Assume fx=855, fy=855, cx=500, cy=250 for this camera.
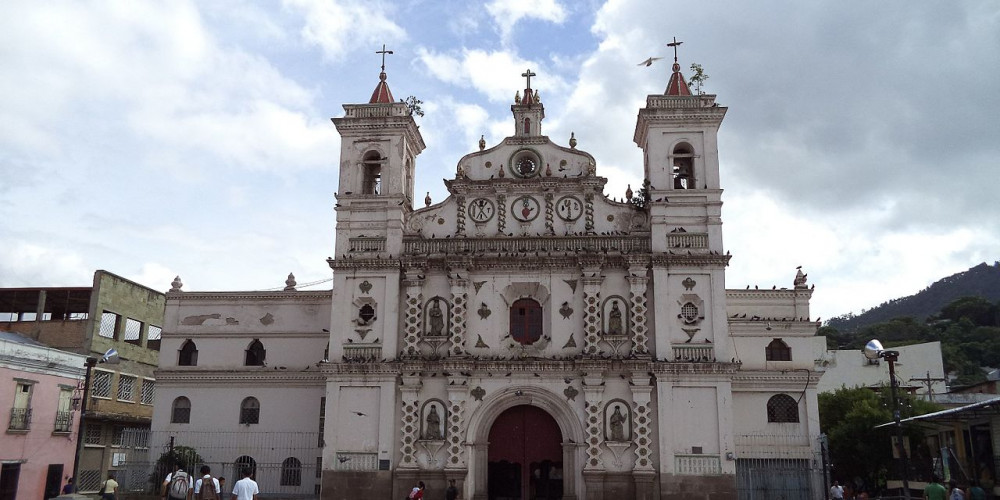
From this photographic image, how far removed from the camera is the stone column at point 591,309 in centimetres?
2891

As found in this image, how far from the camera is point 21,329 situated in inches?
1533

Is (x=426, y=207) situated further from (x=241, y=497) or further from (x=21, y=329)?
(x=21, y=329)

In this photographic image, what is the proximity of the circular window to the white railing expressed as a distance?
1113cm

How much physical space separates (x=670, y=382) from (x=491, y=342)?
617cm

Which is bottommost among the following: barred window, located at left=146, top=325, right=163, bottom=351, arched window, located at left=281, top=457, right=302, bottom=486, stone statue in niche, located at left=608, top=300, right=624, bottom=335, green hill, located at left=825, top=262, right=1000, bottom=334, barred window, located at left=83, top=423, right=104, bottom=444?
arched window, located at left=281, top=457, right=302, bottom=486

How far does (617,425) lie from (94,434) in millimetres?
23407

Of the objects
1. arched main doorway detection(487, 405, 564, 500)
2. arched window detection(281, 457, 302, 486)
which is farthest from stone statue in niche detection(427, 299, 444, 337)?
arched window detection(281, 457, 302, 486)

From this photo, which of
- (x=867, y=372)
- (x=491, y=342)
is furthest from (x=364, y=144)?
(x=867, y=372)

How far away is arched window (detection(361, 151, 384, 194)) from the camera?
31.8 meters

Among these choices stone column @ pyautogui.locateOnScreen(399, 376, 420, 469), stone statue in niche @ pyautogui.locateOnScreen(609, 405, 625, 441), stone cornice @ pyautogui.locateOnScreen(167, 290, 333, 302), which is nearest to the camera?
stone statue in niche @ pyautogui.locateOnScreen(609, 405, 625, 441)

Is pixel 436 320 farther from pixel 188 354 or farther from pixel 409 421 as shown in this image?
pixel 188 354

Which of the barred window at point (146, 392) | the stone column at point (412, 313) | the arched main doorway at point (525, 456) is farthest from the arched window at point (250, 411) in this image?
the barred window at point (146, 392)

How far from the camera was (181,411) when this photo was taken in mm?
32688

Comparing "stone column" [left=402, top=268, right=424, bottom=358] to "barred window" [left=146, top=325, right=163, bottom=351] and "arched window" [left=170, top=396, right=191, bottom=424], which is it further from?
"barred window" [left=146, top=325, right=163, bottom=351]
